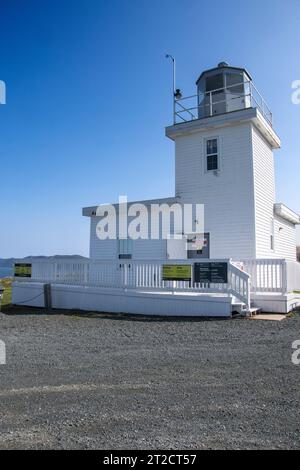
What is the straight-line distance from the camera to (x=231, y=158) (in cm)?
1441

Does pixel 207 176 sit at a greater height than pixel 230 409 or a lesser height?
greater

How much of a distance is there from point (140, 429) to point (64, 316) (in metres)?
8.39

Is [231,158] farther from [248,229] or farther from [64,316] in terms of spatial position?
[64,316]

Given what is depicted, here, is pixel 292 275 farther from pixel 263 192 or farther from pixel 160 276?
pixel 263 192

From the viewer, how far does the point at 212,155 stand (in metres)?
14.9

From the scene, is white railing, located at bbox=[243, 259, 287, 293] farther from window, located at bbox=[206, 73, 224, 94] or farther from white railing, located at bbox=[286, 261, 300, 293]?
window, located at bbox=[206, 73, 224, 94]

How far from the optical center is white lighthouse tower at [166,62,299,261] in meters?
13.9

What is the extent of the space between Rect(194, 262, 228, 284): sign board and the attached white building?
3328 mm

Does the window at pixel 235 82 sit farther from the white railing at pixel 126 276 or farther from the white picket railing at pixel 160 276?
the white railing at pixel 126 276

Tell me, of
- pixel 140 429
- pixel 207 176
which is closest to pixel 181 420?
pixel 140 429

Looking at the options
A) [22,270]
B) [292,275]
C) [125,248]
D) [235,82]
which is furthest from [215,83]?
[22,270]

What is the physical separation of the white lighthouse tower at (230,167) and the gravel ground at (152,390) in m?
5.93

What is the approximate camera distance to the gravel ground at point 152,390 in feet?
11.4

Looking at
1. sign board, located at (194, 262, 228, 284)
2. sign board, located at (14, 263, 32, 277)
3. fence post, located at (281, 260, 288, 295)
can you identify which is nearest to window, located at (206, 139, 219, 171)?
sign board, located at (194, 262, 228, 284)
